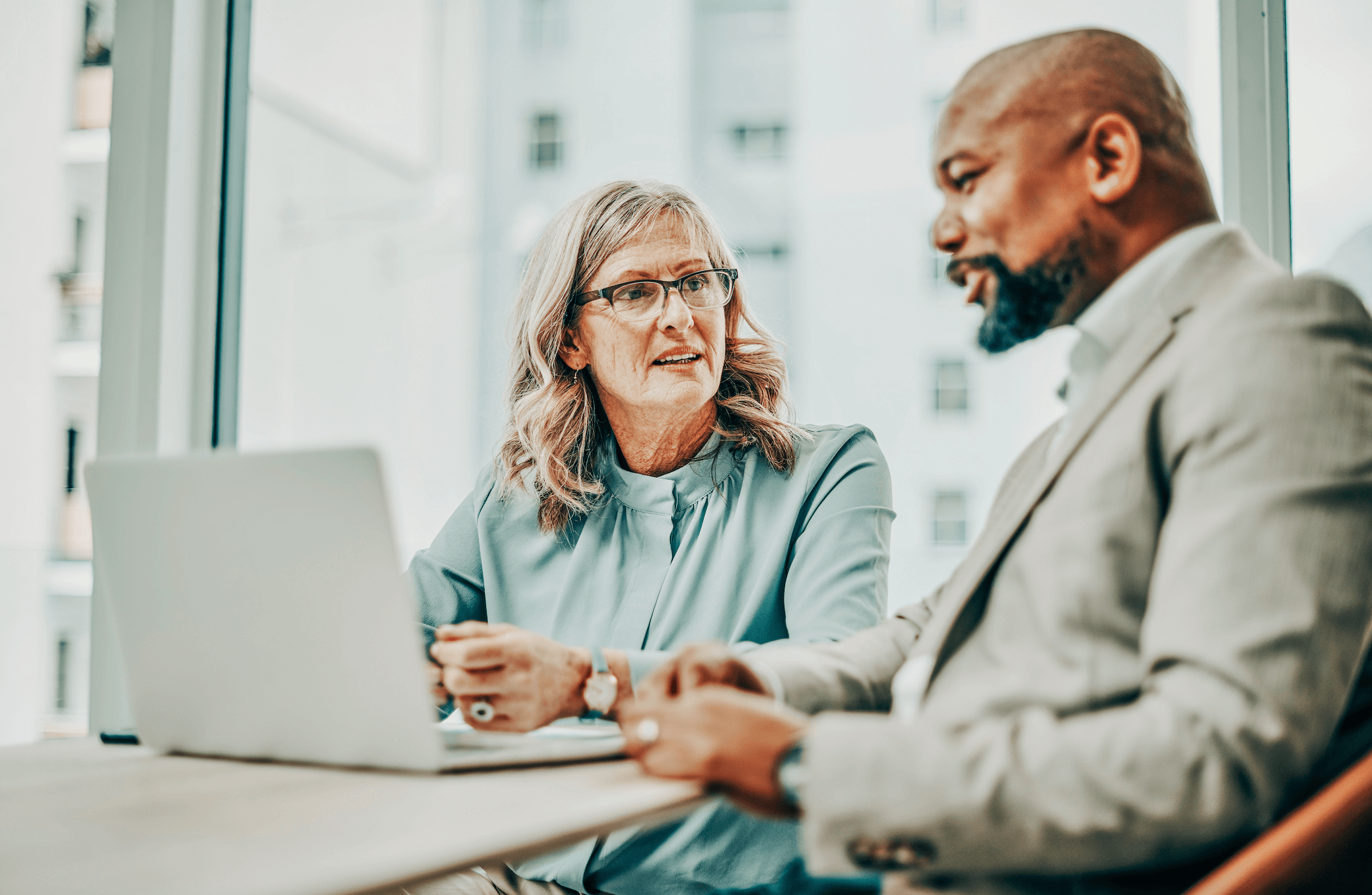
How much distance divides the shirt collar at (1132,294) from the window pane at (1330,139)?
863 millimetres

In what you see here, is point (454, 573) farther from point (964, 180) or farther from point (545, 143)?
point (545, 143)

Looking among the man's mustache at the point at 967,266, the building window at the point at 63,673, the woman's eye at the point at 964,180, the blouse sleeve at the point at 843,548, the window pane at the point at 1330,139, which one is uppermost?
the window pane at the point at 1330,139

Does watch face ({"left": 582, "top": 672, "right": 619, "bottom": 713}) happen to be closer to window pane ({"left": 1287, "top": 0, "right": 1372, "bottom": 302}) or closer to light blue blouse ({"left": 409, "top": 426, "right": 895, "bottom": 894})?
light blue blouse ({"left": 409, "top": 426, "right": 895, "bottom": 894})

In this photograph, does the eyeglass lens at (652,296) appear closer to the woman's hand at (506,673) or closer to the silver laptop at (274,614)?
the woman's hand at (506,673)

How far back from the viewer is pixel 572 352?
1.77 meters

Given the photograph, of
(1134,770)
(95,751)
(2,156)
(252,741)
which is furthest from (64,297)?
(1134,770)

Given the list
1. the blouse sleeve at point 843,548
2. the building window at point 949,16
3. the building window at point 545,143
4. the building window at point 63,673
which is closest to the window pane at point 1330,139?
the blouse sleeve at point 843,548

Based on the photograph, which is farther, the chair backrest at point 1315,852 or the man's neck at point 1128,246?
the man's neck at point 1128,246

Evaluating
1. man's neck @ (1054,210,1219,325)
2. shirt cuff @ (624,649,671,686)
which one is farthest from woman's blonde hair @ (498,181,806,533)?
man's neck @ (1054,210,1219,325)

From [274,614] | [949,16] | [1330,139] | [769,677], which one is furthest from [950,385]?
[274,614]

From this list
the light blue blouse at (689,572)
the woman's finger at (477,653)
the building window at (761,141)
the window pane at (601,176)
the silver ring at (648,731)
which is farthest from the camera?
the building window at (761,141)

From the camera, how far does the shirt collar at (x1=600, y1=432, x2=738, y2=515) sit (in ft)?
5.24

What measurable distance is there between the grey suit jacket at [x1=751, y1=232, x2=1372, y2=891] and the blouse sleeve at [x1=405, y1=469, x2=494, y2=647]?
0.97 metres

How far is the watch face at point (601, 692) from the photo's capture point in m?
1.13
